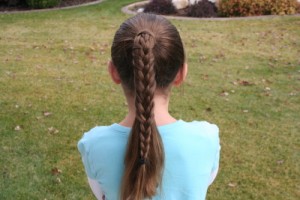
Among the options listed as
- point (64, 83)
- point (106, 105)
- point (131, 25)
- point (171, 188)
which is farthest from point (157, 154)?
point (64, 83)

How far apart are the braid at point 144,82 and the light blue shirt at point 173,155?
0.12 m

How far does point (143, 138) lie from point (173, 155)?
0.51ft

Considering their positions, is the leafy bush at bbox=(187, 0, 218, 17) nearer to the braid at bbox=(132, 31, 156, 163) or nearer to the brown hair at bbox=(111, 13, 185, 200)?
the brown hair at bbox=(111, 13, 185, 200)

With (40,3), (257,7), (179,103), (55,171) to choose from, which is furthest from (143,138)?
(40,3)

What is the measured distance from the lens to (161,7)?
12.6m

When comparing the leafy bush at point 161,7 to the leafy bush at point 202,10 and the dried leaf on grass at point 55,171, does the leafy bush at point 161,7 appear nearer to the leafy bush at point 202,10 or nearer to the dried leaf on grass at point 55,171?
the leafy bush at point 202,10

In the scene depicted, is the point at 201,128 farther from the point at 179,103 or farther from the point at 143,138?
the point at 179,103

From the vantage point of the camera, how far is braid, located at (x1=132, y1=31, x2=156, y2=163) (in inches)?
57.7

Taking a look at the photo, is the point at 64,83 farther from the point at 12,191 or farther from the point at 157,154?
the point at 157,154

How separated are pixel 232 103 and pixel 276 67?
185 cm

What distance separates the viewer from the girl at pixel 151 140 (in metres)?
1.53

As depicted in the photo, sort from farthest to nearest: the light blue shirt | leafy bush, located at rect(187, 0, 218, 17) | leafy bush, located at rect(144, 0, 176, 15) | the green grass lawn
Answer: leafy bush, located at rect(144, 0, 176, 15), leafy bush, located at rect(187, 0, 218, 17), the green grass lawn, the light blue shirt

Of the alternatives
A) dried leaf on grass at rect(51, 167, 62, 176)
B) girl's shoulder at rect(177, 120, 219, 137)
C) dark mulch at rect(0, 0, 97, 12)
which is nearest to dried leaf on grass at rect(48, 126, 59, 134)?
dried leaf on grass at rect(51, 167, 62, 176)

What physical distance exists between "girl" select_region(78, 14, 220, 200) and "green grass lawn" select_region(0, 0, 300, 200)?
225 centimetres
